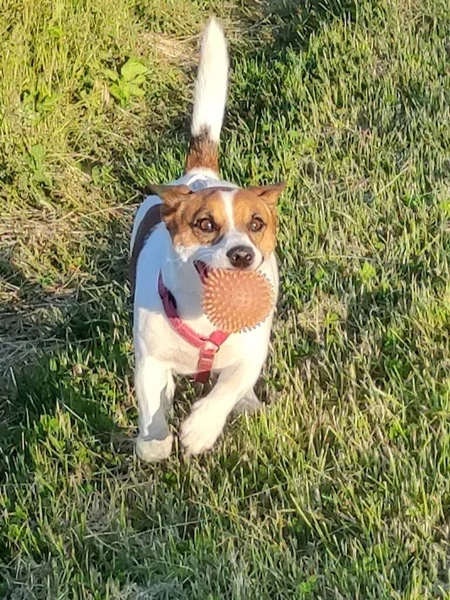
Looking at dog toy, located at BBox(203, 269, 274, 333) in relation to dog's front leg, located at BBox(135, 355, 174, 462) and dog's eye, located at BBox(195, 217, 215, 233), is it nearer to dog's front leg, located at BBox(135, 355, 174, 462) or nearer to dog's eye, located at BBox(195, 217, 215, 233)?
dog's eye, located at BBox(195, 217, 215, 233)

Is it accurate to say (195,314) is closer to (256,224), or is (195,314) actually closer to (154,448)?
(256,224)

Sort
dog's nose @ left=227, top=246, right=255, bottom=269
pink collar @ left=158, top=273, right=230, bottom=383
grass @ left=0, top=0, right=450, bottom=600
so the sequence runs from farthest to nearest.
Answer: pink collar @ left=158, top=273, right=230, bottom=383
dog's nose @ left=227, top=246, right=255, bottom=269
grass @ left=0, top=0, right=450, bottom=600

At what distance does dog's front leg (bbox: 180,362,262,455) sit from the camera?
3283 millimetres

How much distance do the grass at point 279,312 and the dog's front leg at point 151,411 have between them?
0.29ft

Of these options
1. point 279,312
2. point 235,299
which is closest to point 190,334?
point 235,299

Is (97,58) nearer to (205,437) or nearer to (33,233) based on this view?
(33,233)

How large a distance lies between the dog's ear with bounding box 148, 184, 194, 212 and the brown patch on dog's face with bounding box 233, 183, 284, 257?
0.18m

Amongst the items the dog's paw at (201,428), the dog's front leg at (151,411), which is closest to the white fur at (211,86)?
the dog's front leg at (151,411)

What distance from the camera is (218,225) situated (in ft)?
10.8

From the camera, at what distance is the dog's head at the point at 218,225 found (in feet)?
10.4

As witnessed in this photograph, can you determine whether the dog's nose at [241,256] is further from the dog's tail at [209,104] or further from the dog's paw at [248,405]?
the dog's tail at [209,104]

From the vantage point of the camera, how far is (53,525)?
10.6 ft

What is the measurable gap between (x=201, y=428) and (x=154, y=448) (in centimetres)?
25

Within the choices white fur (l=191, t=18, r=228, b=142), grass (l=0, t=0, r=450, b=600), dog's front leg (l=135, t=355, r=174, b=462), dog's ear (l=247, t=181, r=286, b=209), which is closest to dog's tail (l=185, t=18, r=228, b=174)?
white fur (l=191, t=18, r=228, b=142)
